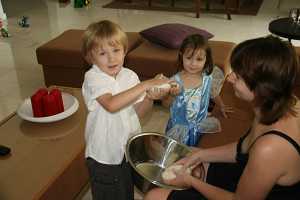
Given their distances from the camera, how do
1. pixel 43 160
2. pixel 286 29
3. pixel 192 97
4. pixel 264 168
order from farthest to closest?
pixel 286 29 → pixel 192 97 → pixel 43 160 → pixel 264 168

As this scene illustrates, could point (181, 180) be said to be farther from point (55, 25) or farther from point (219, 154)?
point (55, 25)

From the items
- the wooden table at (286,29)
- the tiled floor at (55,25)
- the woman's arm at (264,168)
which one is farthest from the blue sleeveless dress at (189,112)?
the wooden table at (286,29)

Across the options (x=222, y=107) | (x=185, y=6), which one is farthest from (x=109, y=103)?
(x=185, y=6)

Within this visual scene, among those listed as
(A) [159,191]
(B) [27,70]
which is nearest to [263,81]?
(A) [159,191]

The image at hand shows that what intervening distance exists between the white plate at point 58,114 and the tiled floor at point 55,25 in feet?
2.33

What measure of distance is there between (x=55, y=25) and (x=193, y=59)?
345 centimetres

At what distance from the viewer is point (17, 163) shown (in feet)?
5.19

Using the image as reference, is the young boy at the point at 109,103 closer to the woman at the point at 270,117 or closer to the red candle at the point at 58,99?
the woman at the point at 270,117

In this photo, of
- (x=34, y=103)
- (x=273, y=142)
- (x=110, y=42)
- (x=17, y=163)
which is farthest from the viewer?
(x=34, y=103)

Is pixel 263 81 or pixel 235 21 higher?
pixel 263 81

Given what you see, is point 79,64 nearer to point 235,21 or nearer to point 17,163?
point 17,163

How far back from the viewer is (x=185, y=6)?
5406mm

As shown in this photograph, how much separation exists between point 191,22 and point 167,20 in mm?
317

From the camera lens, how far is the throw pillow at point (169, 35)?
2.69 meters
